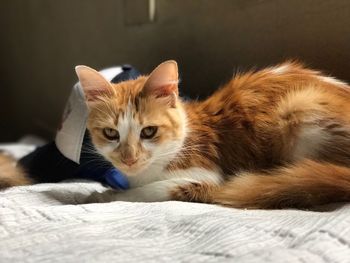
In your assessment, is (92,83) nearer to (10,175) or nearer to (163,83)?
(163,83)

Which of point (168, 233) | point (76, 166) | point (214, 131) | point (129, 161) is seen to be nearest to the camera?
point (168, 233)

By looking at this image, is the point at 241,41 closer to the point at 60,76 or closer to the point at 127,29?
the point at 127,29

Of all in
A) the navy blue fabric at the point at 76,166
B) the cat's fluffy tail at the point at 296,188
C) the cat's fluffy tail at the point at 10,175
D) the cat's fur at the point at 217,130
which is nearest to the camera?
the cat's fluffy tail at the point at 296,188

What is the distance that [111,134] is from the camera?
1189 mm

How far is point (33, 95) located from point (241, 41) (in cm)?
150

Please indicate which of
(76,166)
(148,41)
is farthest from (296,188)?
(148,41)

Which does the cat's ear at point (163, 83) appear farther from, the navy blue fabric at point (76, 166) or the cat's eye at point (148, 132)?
the navy blue fabric at point (76, 166)

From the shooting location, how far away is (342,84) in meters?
1.20

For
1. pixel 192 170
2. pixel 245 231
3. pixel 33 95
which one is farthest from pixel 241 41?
pixel 33 95

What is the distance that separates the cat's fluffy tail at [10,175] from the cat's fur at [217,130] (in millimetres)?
217

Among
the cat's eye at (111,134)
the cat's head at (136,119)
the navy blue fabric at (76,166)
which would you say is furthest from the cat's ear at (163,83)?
the navy blue fabric at (76,166)

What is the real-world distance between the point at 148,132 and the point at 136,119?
0.14 feet

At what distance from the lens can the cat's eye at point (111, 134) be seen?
1180 mm

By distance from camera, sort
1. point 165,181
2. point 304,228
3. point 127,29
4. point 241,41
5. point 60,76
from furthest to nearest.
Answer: point 60,76, point 127,29, point 241,41, point 165,181, point 304,228
